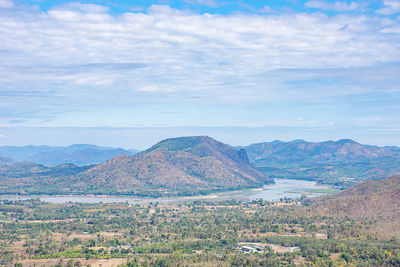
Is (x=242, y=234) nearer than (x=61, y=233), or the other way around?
(x=242, y=234)

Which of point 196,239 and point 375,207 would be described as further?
point 375,207

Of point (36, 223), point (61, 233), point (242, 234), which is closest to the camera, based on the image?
point (242, 234)

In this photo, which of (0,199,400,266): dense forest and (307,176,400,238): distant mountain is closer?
(0,199,400,266): dense forest

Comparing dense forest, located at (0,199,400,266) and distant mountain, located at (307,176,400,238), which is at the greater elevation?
distant mountain, located at (307,176,400,238)

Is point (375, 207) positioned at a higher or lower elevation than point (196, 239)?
higher

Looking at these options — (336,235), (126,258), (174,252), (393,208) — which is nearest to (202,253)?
(174,252)

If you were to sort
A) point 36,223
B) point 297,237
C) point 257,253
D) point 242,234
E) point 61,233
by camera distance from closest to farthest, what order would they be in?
1. point 257,253
2. point 297,237
3. point 242,234
4. point 61,233
5. point 36,223

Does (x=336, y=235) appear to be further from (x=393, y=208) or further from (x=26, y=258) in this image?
(x=26, y=258)

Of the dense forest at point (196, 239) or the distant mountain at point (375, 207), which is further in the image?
the distant mountain at point (375, 207)
